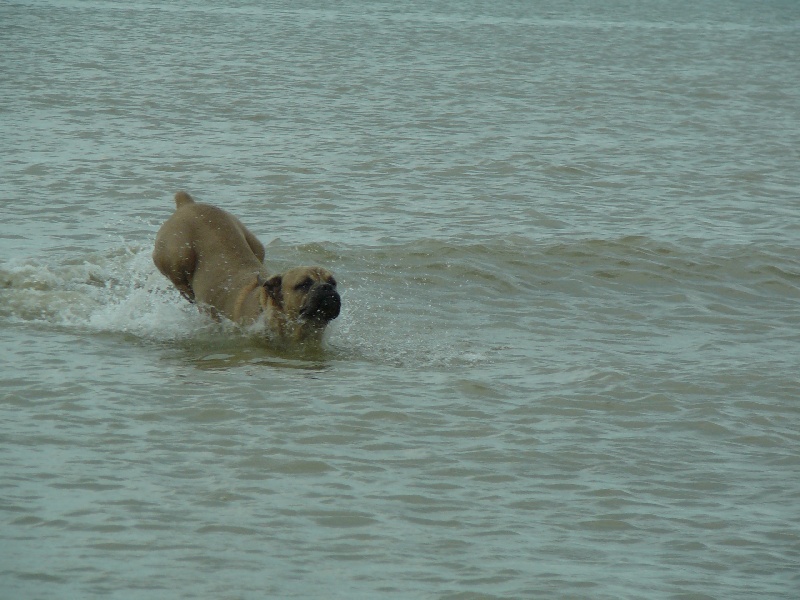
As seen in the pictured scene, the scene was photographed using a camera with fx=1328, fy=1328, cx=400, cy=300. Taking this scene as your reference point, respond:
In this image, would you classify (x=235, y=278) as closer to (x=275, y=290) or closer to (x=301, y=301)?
(x=275, y=290)

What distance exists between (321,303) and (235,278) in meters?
0.98

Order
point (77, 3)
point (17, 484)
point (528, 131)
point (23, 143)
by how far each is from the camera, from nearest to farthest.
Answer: point (17, 484)
point (23, 143)
point (528, 131)
point (77, 3)

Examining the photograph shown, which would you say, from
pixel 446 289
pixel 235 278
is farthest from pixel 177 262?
pixel 446 289

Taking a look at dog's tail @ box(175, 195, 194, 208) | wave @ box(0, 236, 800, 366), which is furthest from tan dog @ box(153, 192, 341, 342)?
wave @ box(0, 236, 800, 366)

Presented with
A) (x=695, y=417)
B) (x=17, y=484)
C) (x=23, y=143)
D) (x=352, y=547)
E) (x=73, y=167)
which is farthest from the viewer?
(x=23, y=143)

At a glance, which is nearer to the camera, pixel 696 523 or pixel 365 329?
pixel 696 523

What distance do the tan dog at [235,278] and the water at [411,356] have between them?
21 centimetres

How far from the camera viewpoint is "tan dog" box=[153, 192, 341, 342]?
8734mm

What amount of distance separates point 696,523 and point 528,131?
1225 cm

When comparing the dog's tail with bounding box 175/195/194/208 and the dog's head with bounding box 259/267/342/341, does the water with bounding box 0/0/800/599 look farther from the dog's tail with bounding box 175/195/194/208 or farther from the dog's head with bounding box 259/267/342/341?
the dog's tail with bounding box 175/195/194/208

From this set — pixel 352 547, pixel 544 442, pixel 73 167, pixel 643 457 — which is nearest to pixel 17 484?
pixel 352 547

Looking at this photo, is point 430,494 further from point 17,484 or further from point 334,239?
point 334,239

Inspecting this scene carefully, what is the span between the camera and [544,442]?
702cm

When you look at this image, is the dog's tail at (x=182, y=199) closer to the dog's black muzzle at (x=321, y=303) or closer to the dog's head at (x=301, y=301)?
the dog's head at (x=301, y=301)
